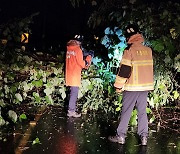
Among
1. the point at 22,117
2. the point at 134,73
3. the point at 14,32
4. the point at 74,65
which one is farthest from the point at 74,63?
the point at 134,73

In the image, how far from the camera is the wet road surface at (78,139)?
21.9 feet

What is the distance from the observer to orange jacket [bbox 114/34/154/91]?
21.6 feet

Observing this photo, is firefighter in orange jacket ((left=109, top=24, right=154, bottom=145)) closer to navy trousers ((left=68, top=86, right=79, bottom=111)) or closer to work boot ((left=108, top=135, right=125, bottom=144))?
work boot ((left=108, top=135, right=125, bottom=144))

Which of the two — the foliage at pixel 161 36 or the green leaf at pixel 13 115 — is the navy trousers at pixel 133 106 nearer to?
the foliage at pixel 161 36

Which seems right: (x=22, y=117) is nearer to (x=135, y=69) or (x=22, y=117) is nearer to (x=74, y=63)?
(x=74, y=63)

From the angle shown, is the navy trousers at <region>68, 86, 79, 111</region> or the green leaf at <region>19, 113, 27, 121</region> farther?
the navy trousers at <region>68, 86, 79, 111</region>

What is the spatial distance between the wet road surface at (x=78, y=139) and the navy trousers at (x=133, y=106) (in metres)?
0.30

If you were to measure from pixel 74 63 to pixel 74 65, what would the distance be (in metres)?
0.05

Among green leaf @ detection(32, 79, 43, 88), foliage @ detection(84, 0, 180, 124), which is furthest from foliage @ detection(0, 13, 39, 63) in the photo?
foliage @ detection(84, 0, 180, 124)

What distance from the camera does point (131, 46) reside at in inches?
263

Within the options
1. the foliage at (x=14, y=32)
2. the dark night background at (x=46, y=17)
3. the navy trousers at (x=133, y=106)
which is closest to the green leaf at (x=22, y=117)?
the foliage at (x=14, y=32)

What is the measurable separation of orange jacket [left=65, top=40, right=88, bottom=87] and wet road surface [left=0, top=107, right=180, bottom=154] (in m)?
0.89

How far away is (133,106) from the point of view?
693 centimetres

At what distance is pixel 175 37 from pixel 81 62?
7.29 feet
